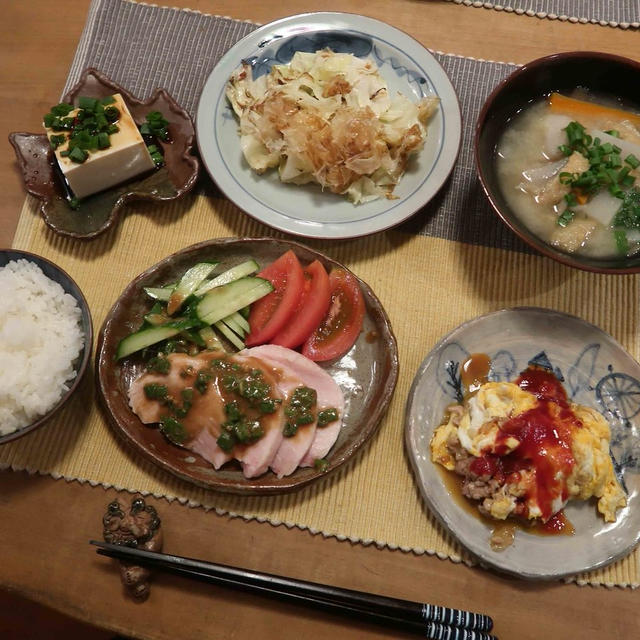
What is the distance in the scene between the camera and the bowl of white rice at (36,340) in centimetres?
223

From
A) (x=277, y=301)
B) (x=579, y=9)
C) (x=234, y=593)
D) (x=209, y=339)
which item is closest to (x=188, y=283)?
(x=209, y=339)

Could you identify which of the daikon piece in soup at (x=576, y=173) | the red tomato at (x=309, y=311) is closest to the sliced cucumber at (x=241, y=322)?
the red tomato at (x=309, y=311)

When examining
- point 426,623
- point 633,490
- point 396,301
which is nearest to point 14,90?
point 396,301

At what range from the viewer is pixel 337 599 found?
2197 mm

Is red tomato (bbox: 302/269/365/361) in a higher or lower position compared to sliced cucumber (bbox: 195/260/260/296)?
lower

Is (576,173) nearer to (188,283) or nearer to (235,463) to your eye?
(188,283)

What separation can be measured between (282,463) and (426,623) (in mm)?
790

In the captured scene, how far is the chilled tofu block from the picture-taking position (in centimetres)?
252

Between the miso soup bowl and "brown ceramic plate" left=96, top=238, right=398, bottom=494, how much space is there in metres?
0.67

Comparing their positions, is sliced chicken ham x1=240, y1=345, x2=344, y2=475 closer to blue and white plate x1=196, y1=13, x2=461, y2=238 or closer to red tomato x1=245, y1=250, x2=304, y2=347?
red tomato x1=245, y1=250, x2=304, y2=347

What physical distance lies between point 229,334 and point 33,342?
76 centimetres

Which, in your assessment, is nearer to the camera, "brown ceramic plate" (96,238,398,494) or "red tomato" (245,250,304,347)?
"brown ceramic plate" (96,238,398,494)

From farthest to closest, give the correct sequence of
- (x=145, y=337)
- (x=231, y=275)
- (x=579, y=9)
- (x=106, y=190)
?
(x=579, y=9) < (x=106, y=190) < (x=231, y=275) < (x=145, y=337)

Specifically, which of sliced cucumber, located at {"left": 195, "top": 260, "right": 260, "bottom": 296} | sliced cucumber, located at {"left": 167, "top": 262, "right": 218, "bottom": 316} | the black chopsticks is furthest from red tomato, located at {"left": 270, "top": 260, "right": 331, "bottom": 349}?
the black chopsticks
